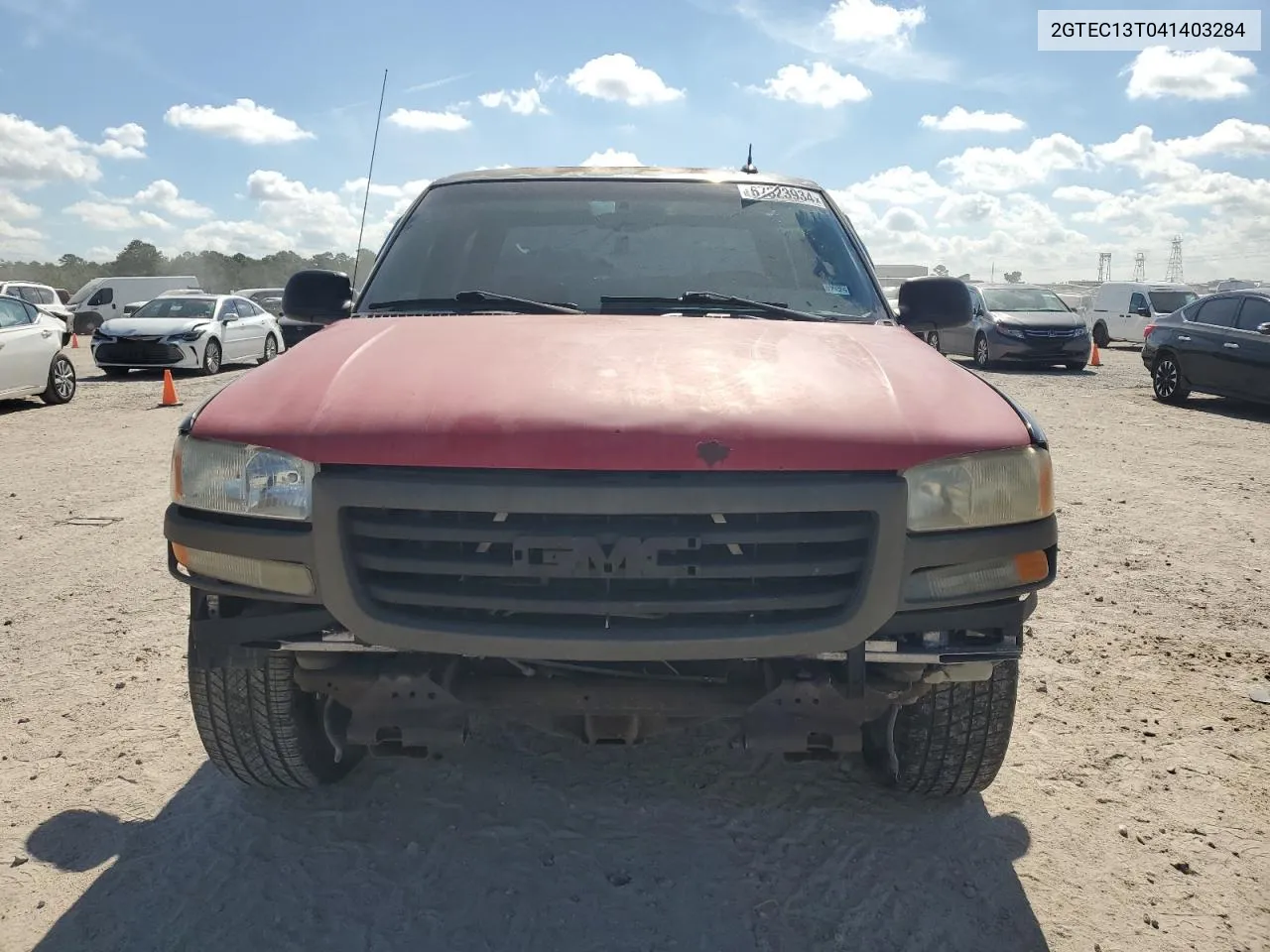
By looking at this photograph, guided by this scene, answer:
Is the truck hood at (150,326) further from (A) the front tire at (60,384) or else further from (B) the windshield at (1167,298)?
(B) the windshield at (1167,298)

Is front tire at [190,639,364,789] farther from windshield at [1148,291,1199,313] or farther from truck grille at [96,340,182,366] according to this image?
windshield at [1148,291,1199,313]

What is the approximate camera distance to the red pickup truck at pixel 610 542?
2.09 meters

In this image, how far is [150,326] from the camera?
1639cm

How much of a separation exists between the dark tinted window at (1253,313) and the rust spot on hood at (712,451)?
1231 centimetres

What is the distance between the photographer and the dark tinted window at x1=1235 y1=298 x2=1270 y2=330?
11.8 m

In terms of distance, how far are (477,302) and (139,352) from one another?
15246 millimetres

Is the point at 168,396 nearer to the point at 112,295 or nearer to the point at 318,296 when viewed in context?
the point at 318,296

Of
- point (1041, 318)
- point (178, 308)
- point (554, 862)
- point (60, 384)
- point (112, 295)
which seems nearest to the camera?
point (554, 862)

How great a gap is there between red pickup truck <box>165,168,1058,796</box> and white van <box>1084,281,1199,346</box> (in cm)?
2358

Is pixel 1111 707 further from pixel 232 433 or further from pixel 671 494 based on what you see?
pixel 232 433

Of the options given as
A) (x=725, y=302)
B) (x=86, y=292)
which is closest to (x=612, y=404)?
(x=725, y=302)

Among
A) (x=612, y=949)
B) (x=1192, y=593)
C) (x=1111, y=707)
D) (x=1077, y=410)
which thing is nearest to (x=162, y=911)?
(x=612, y=949)

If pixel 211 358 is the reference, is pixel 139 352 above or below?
above

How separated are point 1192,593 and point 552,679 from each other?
13.5 feet
